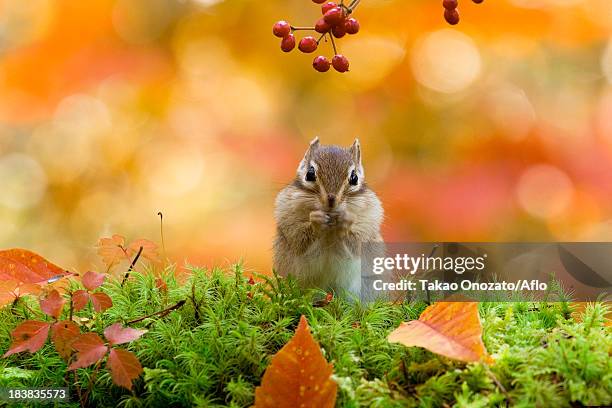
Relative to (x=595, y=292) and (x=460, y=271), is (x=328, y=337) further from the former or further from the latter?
(x=595, y=292)

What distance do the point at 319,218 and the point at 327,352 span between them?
13.1 inches

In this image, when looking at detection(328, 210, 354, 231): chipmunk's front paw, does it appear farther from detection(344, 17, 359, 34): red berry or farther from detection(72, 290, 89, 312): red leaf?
detection(72, 290, 89, 312): red leaf

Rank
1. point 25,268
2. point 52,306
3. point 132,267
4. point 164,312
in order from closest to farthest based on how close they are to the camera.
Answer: point 52,306, point 164,312, point 25,268, point 132,267

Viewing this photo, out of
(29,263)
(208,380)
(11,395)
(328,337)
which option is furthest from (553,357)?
(29,263)

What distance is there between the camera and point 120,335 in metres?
0.97

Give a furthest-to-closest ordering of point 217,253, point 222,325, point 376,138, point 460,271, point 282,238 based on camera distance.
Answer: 1. point 376,138
2. point 217,253
3. point 282,238
4. point 460,271
5. point 222,325

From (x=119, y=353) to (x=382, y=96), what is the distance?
1.44 m

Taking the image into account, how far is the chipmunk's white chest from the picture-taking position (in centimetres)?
133

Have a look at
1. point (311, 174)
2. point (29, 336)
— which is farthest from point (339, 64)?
point (29, 336)

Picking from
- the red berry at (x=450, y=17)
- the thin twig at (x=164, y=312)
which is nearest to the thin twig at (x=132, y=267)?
the thin twig at (x=164, y=312)

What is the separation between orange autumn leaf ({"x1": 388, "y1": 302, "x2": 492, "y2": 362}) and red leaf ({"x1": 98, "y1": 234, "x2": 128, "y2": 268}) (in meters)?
0.59

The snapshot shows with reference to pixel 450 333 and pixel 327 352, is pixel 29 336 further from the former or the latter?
pixel 450 333

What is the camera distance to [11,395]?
101cm

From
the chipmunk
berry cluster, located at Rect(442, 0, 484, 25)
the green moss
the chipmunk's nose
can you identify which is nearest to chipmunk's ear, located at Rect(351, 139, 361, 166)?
the chipmunk
